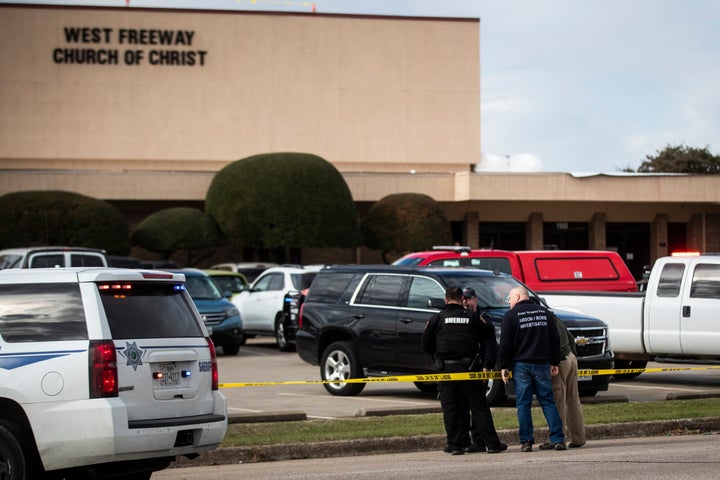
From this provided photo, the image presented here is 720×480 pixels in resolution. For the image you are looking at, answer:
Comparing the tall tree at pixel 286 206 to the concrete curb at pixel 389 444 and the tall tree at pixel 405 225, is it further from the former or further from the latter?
the concrete curb at pixel 389 444

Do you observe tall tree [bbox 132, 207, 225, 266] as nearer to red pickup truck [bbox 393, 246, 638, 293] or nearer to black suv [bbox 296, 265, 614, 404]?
red pickup truck [bbox 393, 246, 638, 293]

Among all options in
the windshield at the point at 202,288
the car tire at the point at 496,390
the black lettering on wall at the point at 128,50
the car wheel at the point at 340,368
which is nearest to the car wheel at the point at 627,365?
the car tire at the point at 496,390

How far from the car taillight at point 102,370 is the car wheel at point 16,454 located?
23.9 inches

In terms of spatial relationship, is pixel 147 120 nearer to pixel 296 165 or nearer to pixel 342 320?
pixel 296 165

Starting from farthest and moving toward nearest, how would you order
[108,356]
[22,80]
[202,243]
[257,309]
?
[22,80] → [202,243] → [257,309] → [108,356]

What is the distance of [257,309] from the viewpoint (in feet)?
89.2

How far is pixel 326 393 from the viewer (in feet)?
58.0

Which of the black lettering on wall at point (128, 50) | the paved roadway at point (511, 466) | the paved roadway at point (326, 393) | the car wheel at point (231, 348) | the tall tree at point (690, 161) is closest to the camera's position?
the paved roadway at point (511, 466)

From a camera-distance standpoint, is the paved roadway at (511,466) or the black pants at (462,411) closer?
the paved roadway at (511,466)

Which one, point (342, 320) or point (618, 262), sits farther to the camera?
point (618, 262)

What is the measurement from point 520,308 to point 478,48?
57.8m

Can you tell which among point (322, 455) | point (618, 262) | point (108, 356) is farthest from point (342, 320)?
point (108, 356)

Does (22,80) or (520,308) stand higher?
(22,80)

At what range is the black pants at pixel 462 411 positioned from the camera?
11.5 metres
